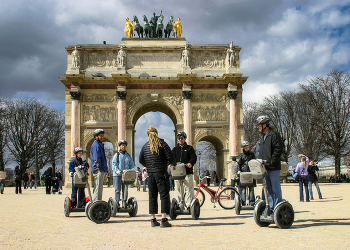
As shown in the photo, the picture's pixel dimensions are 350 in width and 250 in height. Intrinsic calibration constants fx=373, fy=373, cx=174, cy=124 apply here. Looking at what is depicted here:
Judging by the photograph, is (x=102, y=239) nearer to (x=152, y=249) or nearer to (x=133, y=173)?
(x=152, y=249)

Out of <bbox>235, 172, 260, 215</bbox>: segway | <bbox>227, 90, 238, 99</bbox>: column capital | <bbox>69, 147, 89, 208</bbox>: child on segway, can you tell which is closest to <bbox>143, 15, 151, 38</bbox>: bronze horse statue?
<bbox>227, 90, 238, 99</bbox>: column capital

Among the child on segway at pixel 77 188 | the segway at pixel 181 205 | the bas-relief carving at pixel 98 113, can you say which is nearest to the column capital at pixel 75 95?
the bas-relief carving at pixel 98 113

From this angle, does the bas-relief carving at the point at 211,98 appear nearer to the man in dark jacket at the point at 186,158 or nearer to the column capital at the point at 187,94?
the column capital at the point at 187,94

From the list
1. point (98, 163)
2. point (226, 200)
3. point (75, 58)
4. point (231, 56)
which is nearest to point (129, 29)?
point (75, 58)

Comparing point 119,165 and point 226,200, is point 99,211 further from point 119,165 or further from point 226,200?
point 226,200

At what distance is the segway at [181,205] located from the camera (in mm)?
8688

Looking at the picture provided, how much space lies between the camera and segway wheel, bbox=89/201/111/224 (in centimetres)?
864

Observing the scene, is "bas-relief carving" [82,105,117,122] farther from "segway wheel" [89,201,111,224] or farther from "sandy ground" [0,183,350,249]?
"segway wheel" [89,201,111,224]

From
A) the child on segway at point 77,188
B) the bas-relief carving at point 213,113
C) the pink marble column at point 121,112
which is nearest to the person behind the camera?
the child on segway at point 77,188

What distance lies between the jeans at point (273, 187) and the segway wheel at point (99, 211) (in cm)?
372

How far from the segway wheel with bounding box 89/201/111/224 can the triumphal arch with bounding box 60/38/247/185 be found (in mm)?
23068

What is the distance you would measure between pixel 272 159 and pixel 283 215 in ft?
3.64

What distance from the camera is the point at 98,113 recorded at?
1283 inches

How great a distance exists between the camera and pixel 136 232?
23.8 feet
